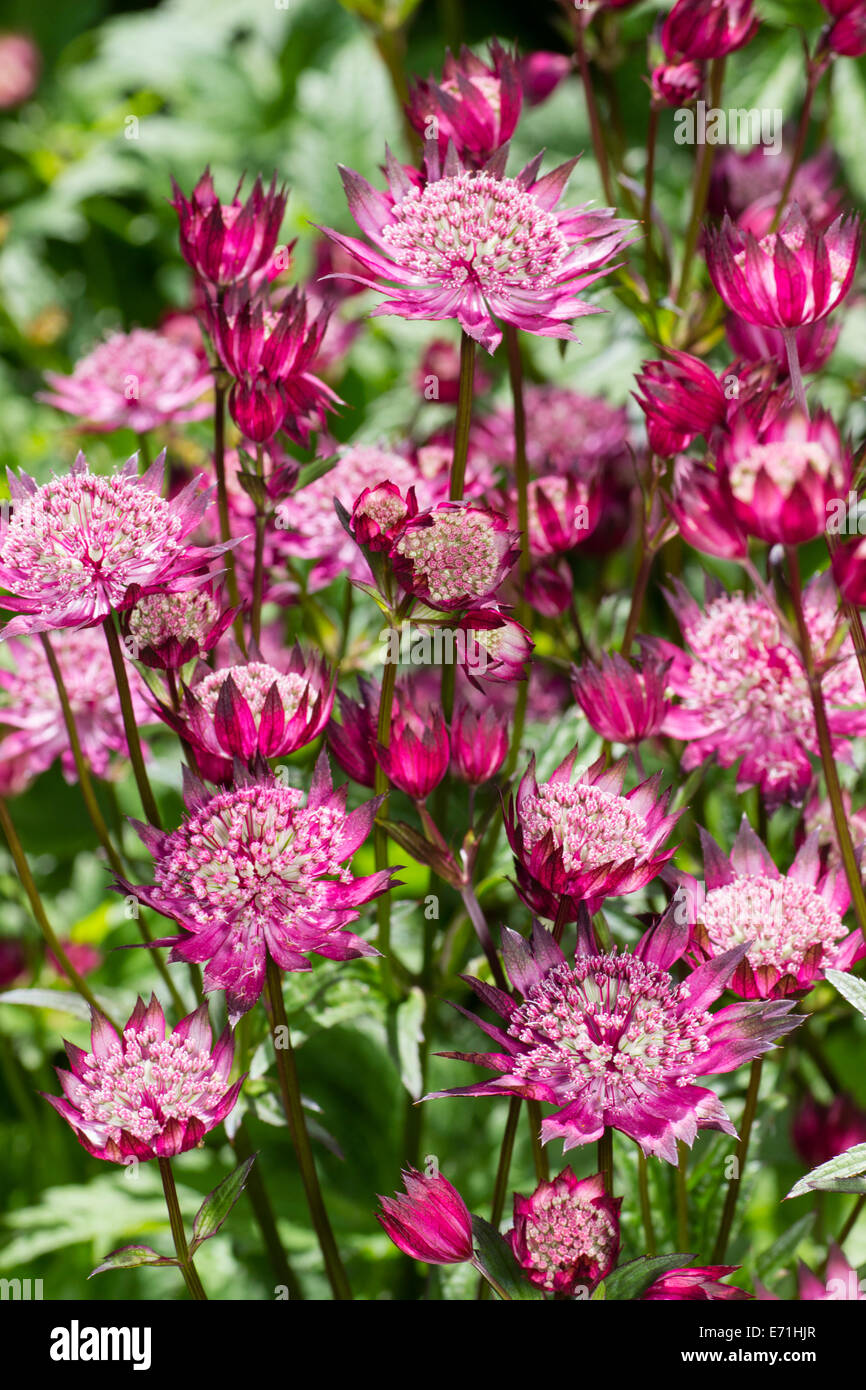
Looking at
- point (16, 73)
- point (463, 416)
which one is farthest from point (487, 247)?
point (16, 73)

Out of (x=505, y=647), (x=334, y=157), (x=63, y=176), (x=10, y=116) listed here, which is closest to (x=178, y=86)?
(x=63, y=176)

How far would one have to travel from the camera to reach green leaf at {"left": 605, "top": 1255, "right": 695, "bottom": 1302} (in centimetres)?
48

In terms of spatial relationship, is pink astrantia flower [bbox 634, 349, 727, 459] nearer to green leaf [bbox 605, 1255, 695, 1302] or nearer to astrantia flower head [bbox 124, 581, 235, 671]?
astrantia flower head [bbox 124, 581, 235, 671]

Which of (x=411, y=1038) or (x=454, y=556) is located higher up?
(x=454, y=556)

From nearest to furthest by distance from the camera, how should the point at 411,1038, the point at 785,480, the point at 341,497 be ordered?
the point at 785,480, the point at 411,1038, the point at 341,497

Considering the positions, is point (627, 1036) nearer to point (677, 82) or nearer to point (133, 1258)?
point (133, 1258)

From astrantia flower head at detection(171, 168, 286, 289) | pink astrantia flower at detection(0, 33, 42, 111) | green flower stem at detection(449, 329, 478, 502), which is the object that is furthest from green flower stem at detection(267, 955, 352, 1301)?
pink astrantia flower at detection(0, 33, 42, 111)

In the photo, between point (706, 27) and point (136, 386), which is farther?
point (136, 386)

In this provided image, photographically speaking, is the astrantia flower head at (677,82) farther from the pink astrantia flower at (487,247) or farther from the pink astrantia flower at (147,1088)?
the pink astrantia flower at (147,1088)

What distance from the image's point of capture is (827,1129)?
742 millimetres

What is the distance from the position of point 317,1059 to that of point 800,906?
528mm

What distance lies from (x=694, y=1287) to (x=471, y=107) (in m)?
0.56

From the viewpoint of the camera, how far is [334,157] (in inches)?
55.7

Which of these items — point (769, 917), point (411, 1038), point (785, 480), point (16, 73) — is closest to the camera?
point (785, 480)
